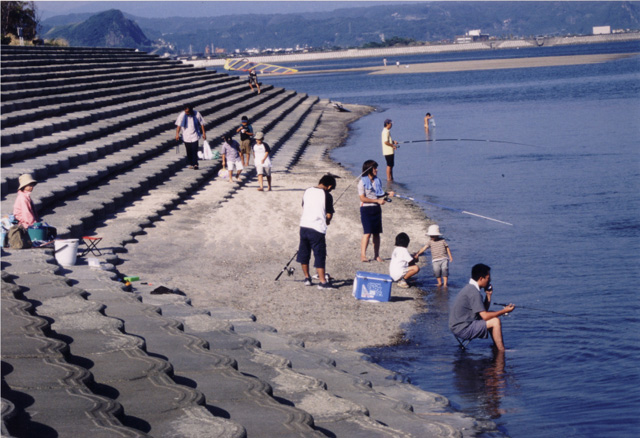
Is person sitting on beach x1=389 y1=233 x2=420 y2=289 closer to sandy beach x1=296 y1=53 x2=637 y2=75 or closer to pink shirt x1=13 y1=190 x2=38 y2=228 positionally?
pink shirt x1=13 y1=190 x2=38 y2=228

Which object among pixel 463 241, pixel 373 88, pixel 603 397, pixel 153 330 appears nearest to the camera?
pixel 153 330

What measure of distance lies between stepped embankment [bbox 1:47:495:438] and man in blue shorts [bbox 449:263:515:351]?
88 cm

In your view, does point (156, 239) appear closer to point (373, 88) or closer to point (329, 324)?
point (329, 324)

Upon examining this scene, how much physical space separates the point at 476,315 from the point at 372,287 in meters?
1.99

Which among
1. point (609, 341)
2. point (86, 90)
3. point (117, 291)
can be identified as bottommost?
point (609, 341)

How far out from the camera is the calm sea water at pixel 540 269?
7.69 meters

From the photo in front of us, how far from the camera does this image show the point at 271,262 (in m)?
12.3

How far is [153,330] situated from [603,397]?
13.1 feet

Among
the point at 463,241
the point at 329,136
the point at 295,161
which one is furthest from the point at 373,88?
the point at 463,241

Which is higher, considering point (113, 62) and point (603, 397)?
point (113, 62)

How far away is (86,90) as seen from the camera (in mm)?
23969

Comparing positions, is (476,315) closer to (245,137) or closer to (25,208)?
(25,208)

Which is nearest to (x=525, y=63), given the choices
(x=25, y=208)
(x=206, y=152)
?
(x=206, y=152)

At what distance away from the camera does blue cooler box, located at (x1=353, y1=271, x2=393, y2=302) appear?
34.2 feet
